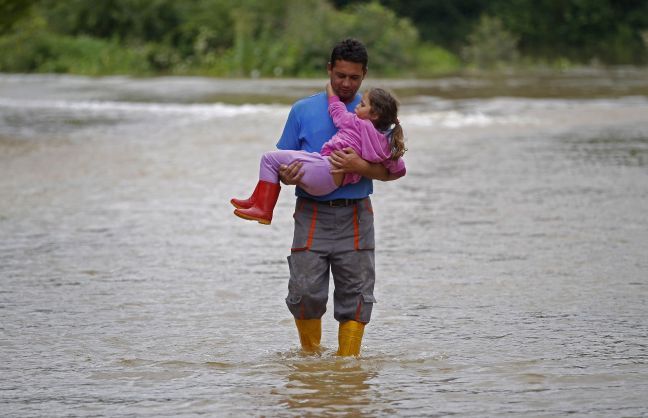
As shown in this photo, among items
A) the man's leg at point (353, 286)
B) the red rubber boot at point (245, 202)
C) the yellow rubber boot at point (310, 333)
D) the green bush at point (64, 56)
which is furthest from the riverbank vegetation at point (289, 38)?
the man's leg at point (353, 286)

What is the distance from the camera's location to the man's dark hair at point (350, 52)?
20.7 feet

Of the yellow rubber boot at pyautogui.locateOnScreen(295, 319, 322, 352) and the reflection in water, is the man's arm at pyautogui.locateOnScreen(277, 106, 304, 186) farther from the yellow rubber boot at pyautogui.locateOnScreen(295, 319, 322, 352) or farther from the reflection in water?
the reflection in water

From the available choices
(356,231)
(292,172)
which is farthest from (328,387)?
(292,172)

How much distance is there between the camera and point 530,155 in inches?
653

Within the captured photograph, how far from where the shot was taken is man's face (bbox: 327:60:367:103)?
6.32 metres

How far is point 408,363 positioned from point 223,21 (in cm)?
4215

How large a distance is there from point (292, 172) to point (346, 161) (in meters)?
0.26

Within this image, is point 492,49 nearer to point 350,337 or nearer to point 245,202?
point 350,337

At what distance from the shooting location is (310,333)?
6852mm

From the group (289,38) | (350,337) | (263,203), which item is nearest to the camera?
(263,203)

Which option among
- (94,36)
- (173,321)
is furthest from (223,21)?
(173,321)

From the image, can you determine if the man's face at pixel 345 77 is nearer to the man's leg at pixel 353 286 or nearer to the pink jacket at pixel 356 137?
the pink jacket at pixel 356 137

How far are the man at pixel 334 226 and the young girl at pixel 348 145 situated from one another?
0.21ft

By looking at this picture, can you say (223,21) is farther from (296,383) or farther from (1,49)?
(296,383)
